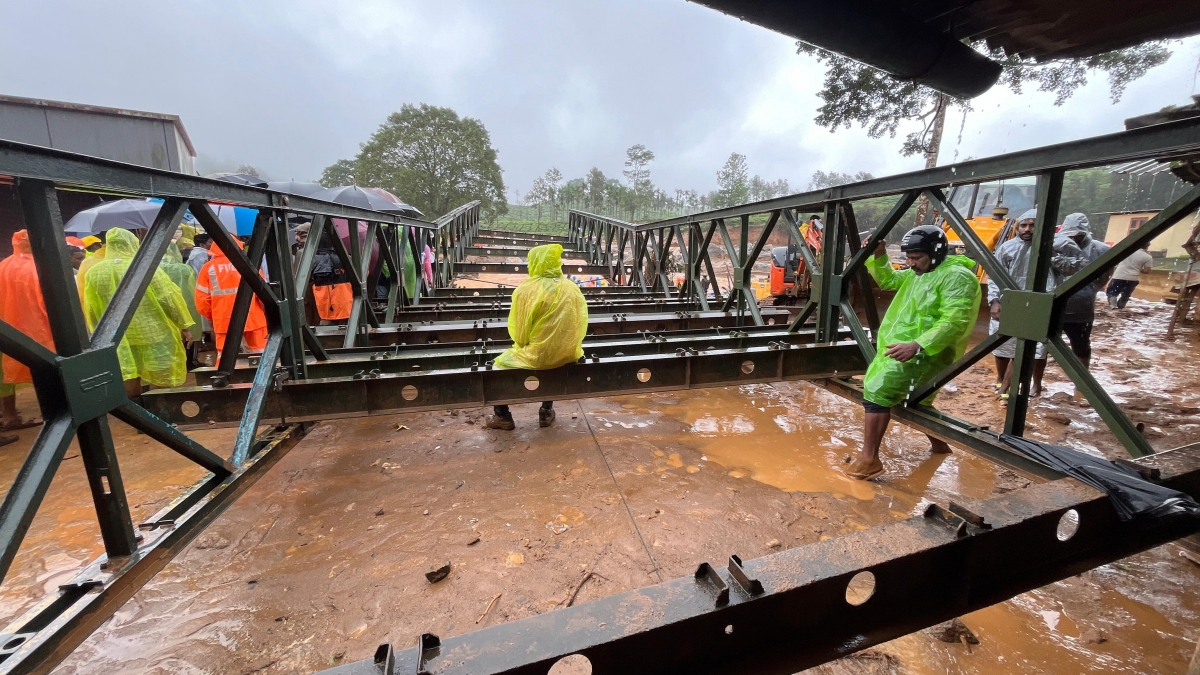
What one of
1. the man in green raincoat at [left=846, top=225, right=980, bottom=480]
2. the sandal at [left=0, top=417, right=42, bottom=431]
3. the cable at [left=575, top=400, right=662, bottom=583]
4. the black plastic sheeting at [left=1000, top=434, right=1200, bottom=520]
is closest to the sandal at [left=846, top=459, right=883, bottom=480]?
the man in green raincoat at [left=846, top=225, right=980, bottom=480]

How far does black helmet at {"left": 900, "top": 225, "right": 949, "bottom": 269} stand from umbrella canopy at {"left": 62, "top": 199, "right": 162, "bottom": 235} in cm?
889

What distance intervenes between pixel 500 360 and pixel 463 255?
8.33 m

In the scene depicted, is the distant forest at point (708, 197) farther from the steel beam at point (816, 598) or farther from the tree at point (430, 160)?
the steel beam at point (816, 598)

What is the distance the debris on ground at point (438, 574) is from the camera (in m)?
2.30

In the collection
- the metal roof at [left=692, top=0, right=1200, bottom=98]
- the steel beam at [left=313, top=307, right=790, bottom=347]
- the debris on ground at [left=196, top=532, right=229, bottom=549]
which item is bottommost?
the debris on ground at [left=196, top=532, right=229, bottom=549]

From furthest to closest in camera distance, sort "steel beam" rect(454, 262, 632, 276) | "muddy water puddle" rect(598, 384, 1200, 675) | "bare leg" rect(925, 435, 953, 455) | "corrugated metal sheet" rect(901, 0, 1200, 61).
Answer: "steel beam" rect(454, 262, 632, 276) → "bare leg" rect(925, 435, 953, 455) → "corrugated metal sheet" rect(901, 0, 1200, 61) → "muddy water puddle" rect(598, 384, 1200, 675)

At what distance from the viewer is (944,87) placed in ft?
8.41

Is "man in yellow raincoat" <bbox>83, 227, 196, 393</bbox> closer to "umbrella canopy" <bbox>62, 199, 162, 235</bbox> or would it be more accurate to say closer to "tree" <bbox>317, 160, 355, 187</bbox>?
"umbrella canopy" <bbox>62, 199, 162, 235</bbox>

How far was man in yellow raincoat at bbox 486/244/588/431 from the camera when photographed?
→ 10.4 ft

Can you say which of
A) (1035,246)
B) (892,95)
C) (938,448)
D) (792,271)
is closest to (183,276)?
(1035,246)

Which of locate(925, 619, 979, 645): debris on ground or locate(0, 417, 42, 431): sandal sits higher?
locate(0, 417, 42, 431): sandal

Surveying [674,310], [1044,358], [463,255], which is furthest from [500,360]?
[463,255]

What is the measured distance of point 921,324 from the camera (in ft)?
9.38

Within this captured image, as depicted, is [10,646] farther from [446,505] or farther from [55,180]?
[446,505]
